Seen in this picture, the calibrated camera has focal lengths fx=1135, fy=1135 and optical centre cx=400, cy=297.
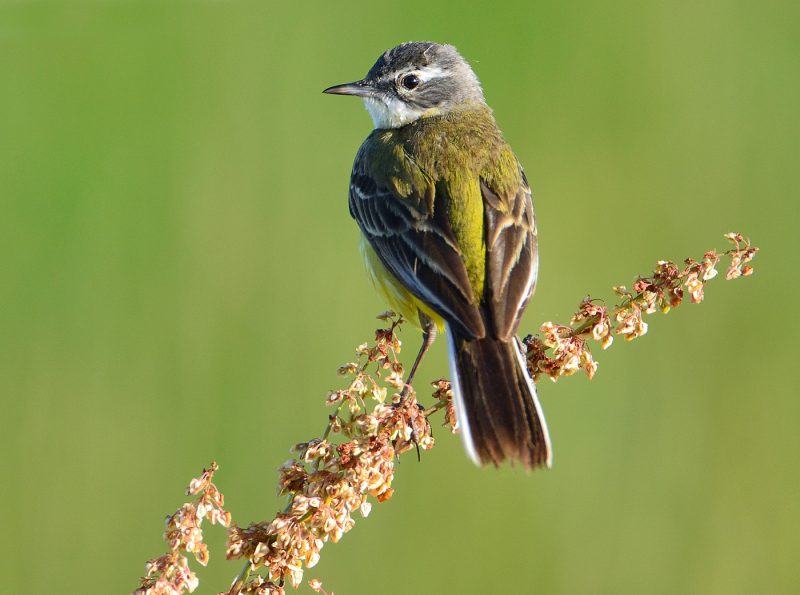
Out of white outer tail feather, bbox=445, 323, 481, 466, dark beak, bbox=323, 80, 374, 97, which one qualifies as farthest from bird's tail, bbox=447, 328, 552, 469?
dark beak, bbox=323, 80, 374, 97

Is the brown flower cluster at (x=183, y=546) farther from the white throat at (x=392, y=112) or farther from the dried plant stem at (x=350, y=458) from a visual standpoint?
the white throat at (x=392, y=112)

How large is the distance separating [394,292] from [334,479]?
6.32 ft

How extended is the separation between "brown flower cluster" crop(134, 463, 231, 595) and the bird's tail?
3.40 feet

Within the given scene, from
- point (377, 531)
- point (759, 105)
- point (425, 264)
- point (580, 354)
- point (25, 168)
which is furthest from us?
point (759, 105)

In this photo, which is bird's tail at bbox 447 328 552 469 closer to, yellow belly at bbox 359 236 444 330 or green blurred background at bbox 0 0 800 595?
yellow belly at bbox 359 236 444 330

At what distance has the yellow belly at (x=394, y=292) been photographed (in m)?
5.13

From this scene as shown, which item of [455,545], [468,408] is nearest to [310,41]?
[455,545]

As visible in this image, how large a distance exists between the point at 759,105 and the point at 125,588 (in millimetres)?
5497

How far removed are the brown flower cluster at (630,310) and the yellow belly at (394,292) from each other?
937mm

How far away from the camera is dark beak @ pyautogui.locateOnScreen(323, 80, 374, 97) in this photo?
6.60m

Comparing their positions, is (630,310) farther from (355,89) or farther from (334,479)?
(355,89)

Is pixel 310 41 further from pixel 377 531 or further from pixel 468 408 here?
pixel 468 408

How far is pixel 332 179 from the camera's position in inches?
316

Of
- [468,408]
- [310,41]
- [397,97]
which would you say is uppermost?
[310,41]
